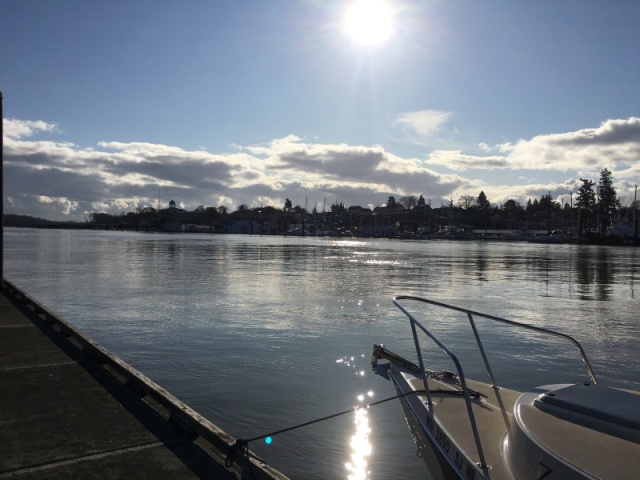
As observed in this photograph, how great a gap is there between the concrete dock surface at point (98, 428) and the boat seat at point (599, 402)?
2.66m

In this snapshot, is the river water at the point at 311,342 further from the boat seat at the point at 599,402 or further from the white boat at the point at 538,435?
the boat seat at the point at 599,402

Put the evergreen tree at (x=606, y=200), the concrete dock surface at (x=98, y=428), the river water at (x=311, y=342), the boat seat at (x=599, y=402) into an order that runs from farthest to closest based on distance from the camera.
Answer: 1. the evergreen tree at (x=606, y=200)
2. the river water at (x=311, y=342)
3. the concrete dock surface at (x=98, y=428)
4. the boat seat at (x=599, y=402)

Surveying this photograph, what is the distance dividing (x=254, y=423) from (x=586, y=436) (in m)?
4.81

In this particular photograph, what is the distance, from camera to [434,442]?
5.73 meters

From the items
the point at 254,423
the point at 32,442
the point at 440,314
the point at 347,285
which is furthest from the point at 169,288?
the point at 32,442

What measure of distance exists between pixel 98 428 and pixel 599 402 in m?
5.22

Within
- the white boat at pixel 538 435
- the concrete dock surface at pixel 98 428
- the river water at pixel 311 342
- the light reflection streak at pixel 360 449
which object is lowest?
the light reflection streak at pixel 360 449

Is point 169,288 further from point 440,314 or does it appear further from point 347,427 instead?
point 347,427

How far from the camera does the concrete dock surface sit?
525 centimetres

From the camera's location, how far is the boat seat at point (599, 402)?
4352 mm

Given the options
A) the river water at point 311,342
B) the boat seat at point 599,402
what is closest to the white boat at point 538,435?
the boat seat at point 599,402

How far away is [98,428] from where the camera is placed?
623 cm

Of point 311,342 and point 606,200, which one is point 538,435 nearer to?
point 311,342

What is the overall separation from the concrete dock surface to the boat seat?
8.73 ft
